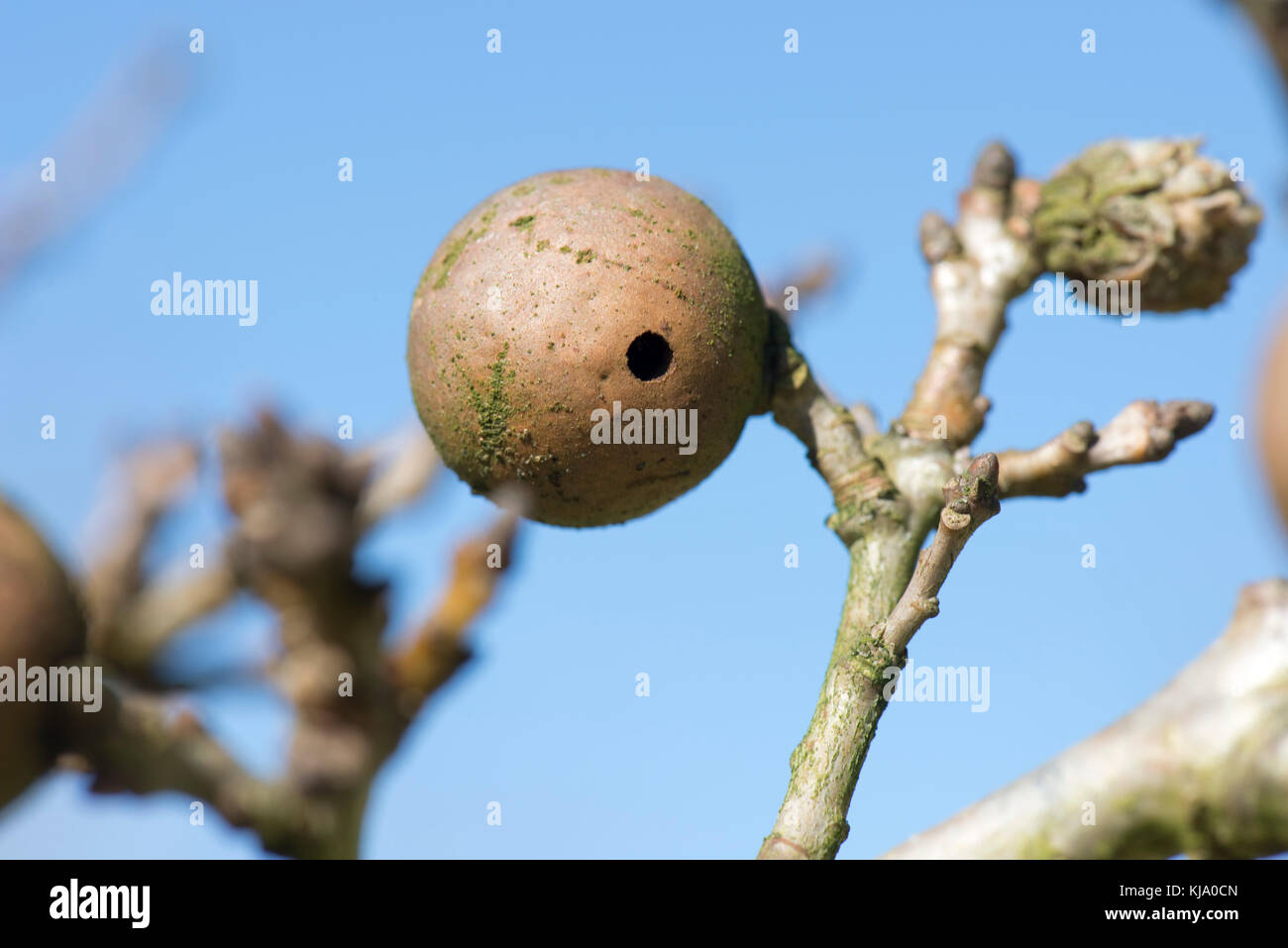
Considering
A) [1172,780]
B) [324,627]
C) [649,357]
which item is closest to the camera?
[1172,780]

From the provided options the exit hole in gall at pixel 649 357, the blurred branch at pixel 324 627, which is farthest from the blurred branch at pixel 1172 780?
the blurred branch at pixel 324 627

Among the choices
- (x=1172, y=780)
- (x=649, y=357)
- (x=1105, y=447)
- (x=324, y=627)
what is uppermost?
(x=649, y=357)

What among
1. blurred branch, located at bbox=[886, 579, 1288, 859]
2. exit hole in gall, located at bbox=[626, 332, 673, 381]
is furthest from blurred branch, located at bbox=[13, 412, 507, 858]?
blurred branch, located at bbox=[886, 579, 1288, 859]

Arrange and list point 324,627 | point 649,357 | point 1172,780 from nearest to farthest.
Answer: point 1172,780 → point 649,357 → point 324,627

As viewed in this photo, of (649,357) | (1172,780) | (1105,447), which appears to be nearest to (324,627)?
(649,357)

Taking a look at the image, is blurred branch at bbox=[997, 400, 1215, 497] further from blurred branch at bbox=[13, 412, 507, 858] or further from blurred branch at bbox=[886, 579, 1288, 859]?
blurred branch at bbox=[13, 412, 507, 858]

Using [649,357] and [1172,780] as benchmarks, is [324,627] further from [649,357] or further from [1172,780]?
[1172,780]

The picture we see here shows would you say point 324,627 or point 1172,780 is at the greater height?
point 1172,780

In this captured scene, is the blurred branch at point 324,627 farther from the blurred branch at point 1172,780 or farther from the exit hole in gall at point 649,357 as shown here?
the blurred branch at point 1172,780

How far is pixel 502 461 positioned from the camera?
3.14 metres

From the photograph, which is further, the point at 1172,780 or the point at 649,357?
the point at 649,357

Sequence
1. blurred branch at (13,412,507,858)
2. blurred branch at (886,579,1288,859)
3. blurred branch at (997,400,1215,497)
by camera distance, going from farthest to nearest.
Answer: blurred branch at (13,412,507,858) < blurred branch at (997,400,1215,497) < blurred branch at (886,579,1288,859)
